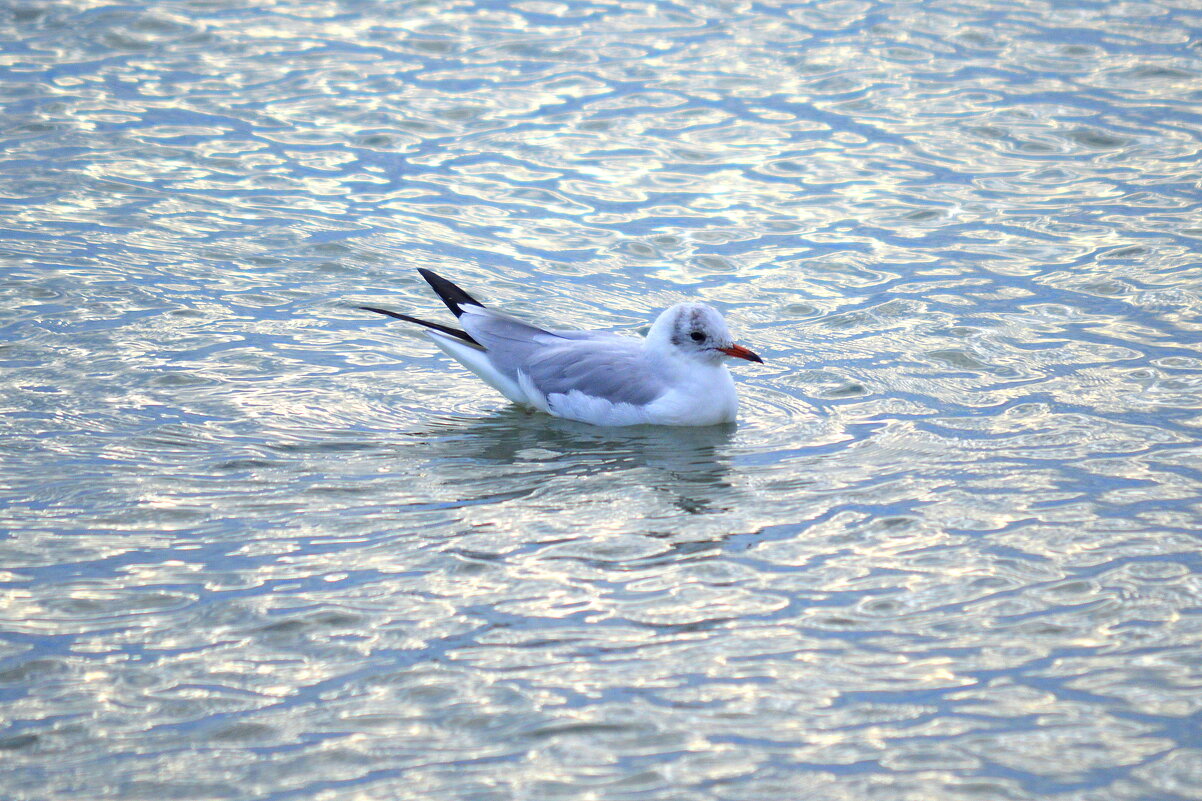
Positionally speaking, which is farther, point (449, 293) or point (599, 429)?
point (449, 293)

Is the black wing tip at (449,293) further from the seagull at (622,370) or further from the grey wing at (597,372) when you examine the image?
the grey wing at (597,372)

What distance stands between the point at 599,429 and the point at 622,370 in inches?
15.6

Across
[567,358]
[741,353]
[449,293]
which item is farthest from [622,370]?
[449,293]

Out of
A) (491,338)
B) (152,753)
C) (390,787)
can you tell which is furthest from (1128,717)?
(491,338)

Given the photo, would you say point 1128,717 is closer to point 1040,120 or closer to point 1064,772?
point 1064,772

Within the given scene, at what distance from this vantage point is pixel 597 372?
9.12 meters

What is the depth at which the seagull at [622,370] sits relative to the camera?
8.97 meters

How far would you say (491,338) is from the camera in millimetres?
9453

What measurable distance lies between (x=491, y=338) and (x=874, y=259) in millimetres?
3622

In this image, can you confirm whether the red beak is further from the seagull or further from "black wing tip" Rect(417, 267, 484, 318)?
"black wing tip" Rect(417, 267, 484, 318)

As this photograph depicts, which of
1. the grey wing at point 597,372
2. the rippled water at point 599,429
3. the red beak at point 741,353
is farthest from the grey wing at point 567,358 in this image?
the red beak at point 741,353

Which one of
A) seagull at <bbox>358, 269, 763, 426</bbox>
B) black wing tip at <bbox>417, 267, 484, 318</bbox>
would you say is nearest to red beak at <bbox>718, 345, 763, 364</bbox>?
seagull at <bbox>358, 269, 763, 426</bbox>

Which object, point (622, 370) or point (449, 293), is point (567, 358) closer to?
point (622, 370)

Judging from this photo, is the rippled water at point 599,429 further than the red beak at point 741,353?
No
